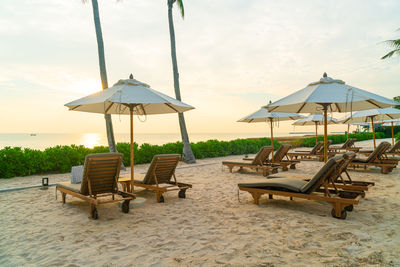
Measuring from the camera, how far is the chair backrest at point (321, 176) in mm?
4305

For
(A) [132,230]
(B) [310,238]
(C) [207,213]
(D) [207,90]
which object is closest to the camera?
(B) [310,238]

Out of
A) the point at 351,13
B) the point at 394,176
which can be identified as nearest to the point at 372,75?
the point at 351,13

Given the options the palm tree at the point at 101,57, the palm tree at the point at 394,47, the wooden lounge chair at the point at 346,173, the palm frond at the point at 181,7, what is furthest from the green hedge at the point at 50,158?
the palm tree at the point at 394,47

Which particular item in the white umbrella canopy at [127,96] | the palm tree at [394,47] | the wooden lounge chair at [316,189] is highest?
the palm tree at [394,47]

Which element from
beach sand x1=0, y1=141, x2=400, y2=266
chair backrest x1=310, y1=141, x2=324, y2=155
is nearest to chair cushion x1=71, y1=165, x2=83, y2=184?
beach sand x1=0, y1=141, x2=400, y2=266

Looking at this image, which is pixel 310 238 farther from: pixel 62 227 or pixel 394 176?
pixel 394 176

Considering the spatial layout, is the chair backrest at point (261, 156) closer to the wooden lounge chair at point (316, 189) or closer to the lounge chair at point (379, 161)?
the lounge chair at point (379, 161)

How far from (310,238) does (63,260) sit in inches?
119

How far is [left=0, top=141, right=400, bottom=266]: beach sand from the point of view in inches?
112

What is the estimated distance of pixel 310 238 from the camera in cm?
337

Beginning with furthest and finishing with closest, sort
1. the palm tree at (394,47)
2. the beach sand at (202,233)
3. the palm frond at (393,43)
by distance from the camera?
the palm tree at (394,47), the palm frond at (393,43), the beach sand at (202,233)

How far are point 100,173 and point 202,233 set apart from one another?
2.19 metres

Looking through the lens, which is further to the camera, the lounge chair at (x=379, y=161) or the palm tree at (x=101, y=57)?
the palm tree at (x=101, y=57)

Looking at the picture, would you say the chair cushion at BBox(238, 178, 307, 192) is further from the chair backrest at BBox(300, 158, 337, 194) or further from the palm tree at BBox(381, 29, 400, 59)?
the palm tree at BBox(381, 29, 400, 59)
